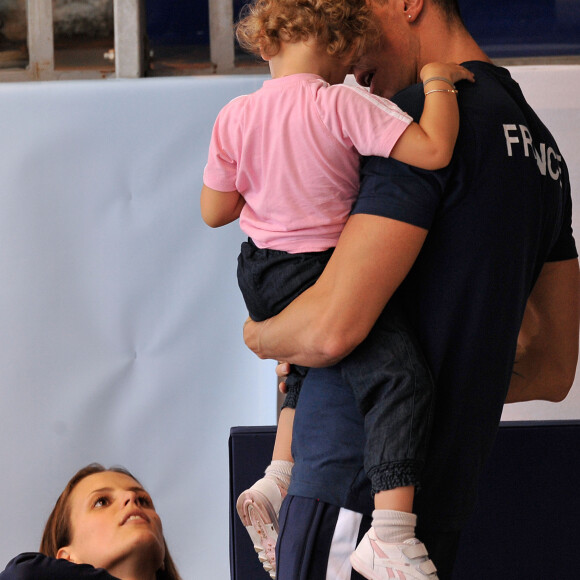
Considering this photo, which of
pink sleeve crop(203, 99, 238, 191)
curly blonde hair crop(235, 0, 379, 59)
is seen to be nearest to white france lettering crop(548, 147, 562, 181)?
curly blonde hair crop(235, 0, 379, 59)

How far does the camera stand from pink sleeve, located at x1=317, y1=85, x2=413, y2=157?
1.13 metres

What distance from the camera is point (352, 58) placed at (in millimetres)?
1307

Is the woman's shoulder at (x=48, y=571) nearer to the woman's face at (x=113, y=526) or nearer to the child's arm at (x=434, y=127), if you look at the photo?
the woman's face at (x=113, y=526)

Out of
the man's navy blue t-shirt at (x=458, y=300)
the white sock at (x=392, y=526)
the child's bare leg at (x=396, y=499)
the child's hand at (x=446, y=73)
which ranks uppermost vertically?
the child's hand at (x=446, y=73)

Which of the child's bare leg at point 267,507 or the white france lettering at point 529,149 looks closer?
the white france lettering at point 529,149

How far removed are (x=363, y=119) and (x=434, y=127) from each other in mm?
115

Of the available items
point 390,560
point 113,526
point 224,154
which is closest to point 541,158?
point 224,154

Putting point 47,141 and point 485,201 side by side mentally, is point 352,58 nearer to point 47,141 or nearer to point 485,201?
point 485,201

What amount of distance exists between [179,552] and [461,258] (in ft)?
7.76

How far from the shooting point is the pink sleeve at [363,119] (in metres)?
1.13

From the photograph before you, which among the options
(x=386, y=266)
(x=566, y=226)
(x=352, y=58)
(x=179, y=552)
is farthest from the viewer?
(x=179, y=552)

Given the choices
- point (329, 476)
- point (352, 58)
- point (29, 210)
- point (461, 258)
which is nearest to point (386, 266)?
point (461, 258)

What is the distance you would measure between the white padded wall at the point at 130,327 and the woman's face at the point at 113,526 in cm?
37

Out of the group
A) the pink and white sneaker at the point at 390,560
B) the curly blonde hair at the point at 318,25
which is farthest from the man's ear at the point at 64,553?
the curly blonde hair at the point at 318,25
